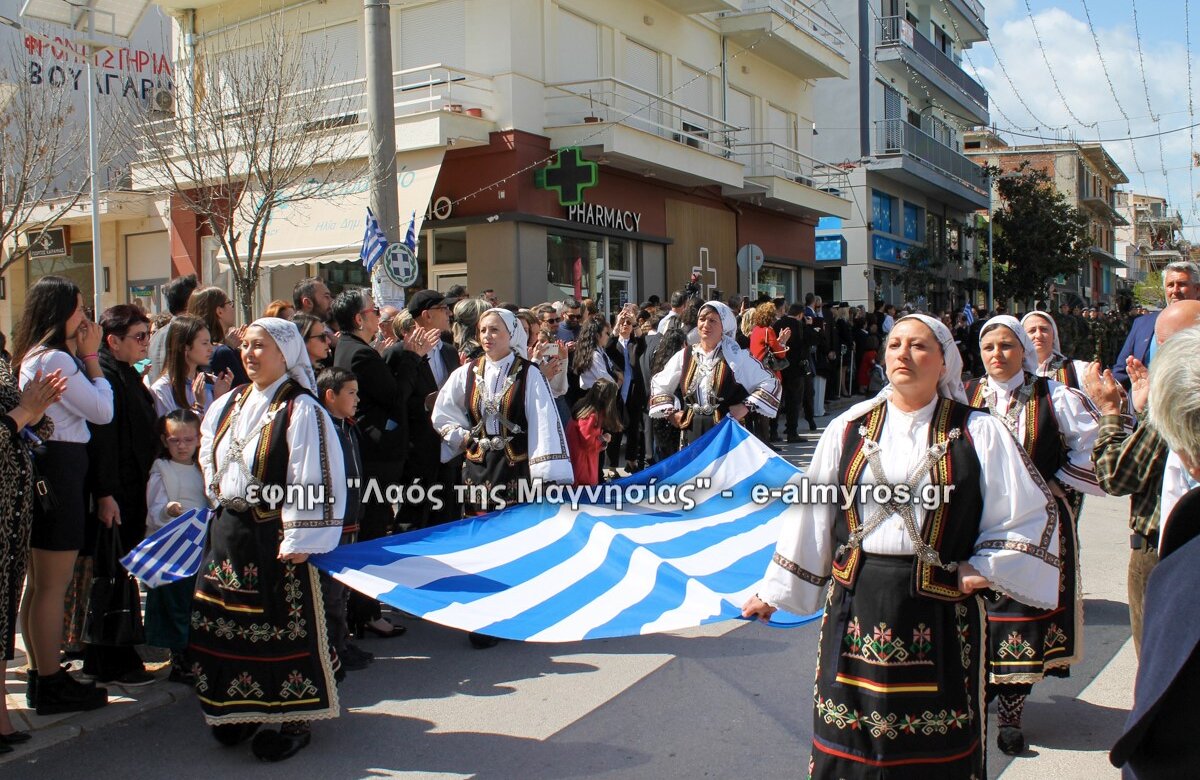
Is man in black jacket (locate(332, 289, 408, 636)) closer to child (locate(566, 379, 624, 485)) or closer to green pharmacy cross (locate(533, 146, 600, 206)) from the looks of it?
child (locate(566, 379, 624, 485))

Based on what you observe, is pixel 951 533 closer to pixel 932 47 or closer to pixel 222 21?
pixel 222 21

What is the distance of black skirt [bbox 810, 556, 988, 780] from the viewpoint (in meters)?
3.28

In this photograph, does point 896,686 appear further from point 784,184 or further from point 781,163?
point 781,163

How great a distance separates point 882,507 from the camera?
3.40 metres

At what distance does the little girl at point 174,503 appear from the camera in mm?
5379

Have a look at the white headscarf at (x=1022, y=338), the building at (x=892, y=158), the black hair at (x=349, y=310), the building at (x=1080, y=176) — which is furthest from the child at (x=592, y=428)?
the building at (x=1080, y=176)

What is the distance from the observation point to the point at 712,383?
7.91 m

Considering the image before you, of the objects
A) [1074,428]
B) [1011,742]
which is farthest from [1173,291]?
A: [1011,742]

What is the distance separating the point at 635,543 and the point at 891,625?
1.89 meters

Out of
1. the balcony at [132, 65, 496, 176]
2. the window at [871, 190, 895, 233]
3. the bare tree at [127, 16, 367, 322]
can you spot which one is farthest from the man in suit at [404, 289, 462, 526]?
the window at [871, 190, 895, 233]

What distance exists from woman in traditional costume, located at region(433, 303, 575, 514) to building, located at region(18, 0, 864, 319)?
923 centimetres

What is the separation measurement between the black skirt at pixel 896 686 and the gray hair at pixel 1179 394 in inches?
53.7

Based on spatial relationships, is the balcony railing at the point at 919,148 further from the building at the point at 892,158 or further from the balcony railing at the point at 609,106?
the balcony railing at the point at 609,106

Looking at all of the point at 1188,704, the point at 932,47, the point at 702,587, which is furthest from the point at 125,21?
the point at 932,47
